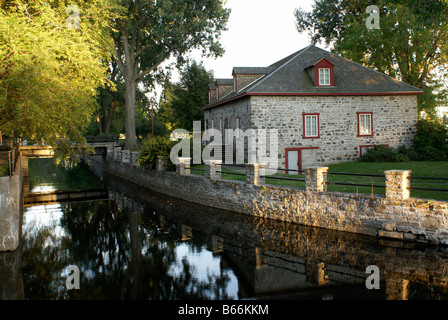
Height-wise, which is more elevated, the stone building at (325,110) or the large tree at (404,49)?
the large tree at (404,49)

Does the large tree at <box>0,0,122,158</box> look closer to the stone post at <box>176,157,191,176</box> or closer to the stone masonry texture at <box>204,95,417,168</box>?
the stone post at <box>176,157,191,176</box>

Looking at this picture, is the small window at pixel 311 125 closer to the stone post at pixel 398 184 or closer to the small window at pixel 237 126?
the small window at pixel 237 126

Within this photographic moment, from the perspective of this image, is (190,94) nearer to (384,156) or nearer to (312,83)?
(312,83)

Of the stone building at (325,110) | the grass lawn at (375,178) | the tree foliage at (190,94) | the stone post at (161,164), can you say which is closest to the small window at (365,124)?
the stone building at (325,110)

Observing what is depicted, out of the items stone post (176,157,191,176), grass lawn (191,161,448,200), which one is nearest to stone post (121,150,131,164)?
stone post (176,157,191,176)

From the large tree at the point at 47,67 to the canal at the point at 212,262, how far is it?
3795 millimetres

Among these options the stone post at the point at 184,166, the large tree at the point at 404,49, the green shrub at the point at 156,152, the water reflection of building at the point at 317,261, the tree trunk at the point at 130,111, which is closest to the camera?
the water reflection of building at the point at 317,261

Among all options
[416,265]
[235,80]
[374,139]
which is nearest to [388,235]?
[416,265]

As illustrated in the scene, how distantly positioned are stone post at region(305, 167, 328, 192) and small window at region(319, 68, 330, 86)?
1110cm

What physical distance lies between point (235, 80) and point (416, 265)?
1795 cm

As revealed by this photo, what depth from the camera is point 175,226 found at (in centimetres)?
1428

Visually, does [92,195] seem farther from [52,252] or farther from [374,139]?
[374,139]

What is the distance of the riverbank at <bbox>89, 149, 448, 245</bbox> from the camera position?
10.3 metres

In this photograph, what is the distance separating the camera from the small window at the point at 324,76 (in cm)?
2242
